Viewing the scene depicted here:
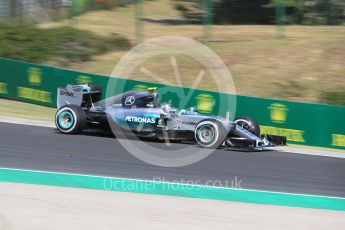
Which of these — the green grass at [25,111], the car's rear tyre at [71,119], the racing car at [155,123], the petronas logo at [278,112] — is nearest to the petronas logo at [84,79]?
the green grass at [25,111]

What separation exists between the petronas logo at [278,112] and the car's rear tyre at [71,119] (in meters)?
4.27

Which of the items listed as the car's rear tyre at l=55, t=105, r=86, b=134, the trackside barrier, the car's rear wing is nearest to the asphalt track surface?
the car's rear tyre at l=55, t=105, r=86, b=134

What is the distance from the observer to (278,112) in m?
14.4

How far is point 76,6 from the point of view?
985 inches

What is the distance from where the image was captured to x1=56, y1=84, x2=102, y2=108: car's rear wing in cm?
1286

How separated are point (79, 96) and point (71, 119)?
55 cm

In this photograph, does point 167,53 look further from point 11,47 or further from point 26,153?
point 26,153

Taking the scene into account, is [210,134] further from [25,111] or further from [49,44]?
[49,44]

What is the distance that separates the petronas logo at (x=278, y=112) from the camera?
14320 mm

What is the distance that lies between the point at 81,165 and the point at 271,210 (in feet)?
11.2

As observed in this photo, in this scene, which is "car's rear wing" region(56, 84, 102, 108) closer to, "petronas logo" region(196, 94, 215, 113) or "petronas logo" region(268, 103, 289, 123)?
"petronas logo" region(196, 94, 215, 113)

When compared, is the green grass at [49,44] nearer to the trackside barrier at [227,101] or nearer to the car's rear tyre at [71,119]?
the trackside barrier at [227,101]

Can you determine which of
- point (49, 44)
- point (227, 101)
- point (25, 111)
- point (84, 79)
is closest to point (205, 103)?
point (227, 101)

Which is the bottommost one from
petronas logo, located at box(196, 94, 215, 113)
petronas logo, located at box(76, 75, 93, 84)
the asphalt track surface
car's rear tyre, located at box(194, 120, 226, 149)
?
the asphalt track surface
